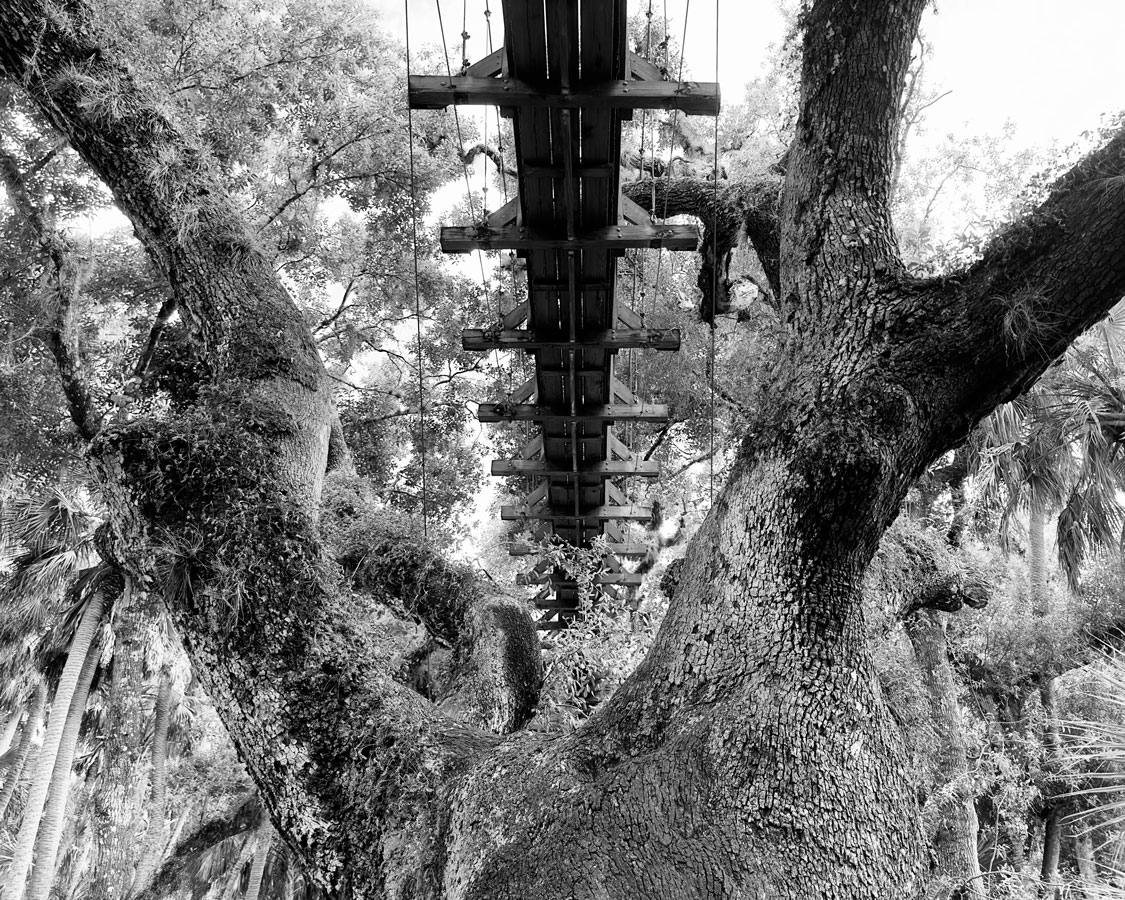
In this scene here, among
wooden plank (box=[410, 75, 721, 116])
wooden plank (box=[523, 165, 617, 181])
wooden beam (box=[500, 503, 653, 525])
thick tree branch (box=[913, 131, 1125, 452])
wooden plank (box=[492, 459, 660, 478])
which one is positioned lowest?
thick tree branch (box=[913, 131, 1125, 452])

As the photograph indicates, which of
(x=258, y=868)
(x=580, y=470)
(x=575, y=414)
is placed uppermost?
(x=575, y=414)

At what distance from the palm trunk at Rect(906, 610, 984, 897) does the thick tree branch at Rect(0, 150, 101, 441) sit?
7.43m

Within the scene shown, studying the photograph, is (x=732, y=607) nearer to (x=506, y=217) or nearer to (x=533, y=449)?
(x=506, y=217)

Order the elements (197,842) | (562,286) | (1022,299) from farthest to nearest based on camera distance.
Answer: (197,842) < (562,286) < (1022,299)

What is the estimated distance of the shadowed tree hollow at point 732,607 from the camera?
2.64m

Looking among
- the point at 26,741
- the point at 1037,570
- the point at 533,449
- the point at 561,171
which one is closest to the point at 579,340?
the point at 561,171

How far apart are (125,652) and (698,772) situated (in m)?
9.20

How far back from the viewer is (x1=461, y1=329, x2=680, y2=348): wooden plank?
603cm

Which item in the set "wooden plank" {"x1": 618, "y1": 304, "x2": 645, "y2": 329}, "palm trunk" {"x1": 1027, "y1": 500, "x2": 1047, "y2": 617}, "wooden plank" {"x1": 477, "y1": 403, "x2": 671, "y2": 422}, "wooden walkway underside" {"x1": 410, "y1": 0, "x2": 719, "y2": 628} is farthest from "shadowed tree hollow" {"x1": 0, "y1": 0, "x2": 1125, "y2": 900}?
"palm trunk" {"x1": 1027, "y1": 500, "x2": 1047, "y2": 617}

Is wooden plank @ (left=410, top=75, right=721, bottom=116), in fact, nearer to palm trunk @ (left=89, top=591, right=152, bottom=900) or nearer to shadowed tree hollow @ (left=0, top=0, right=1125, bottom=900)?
shadowed tree hollow @ (left=0, top=0, right=1125, bottom=900)

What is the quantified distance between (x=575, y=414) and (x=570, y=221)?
2.42 meters

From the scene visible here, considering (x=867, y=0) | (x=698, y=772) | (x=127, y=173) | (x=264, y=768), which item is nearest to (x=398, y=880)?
(x=264, y=768)

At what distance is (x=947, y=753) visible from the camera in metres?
6.17

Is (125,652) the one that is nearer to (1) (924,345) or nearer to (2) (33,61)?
(2) (33,61)
